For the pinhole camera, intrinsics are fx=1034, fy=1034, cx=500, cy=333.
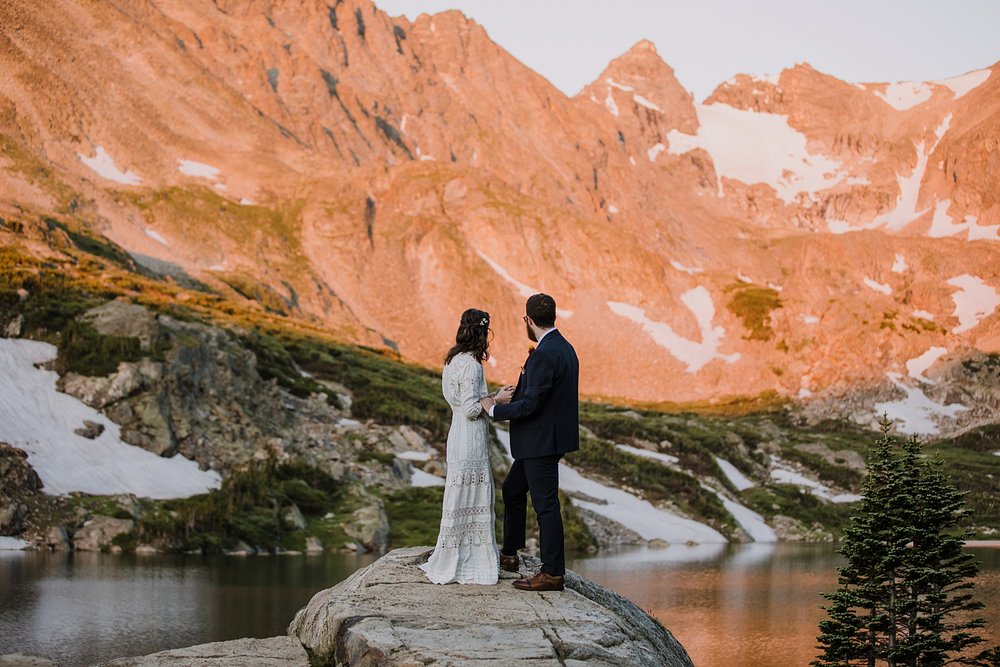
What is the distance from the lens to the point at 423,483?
9075 cm

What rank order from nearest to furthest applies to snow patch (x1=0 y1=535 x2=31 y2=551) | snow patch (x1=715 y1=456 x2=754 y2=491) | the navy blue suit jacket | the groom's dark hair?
the navy blue suit jacket → the groom's dark hair → snow patch (x1=0 y1=535 x2=31 y2=551) → snow patch (x1=715 y1=456 x2=754 y2=491)

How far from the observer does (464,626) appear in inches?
615

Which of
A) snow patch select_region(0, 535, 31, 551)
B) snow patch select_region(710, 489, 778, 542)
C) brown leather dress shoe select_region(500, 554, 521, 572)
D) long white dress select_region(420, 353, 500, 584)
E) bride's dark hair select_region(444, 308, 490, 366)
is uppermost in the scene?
bride's dark hair select_region(444, 308, 490, 366)

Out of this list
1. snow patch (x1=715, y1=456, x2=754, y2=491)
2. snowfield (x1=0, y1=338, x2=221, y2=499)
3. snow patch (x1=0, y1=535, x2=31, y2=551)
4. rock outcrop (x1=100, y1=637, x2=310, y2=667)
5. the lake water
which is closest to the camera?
rock outcrop (x1=100, y1=637, x2=310, y2=667)

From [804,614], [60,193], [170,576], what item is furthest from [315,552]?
[60,193]

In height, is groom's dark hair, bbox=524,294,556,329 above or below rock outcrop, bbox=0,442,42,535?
above

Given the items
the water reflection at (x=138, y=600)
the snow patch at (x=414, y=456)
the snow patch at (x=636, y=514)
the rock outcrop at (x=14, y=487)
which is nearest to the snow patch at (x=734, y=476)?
the snow patch at (x=636, y=514)

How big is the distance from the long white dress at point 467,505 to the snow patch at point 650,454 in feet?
443

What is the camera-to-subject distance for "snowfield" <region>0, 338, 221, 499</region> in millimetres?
63750

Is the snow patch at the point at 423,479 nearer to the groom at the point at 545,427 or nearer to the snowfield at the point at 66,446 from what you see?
the snowfield at the point at 66,446

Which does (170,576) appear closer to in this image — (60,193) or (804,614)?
(804,614)

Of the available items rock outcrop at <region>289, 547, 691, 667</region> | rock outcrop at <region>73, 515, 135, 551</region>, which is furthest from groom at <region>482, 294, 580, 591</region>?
rock outcrop at <region>73, 515, 135, 551</region>

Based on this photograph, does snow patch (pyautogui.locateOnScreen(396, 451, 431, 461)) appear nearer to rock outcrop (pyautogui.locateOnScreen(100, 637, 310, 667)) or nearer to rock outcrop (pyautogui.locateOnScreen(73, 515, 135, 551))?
rock outcrop (pyautogui.locateOnScreen(73, 515, 135, 551))

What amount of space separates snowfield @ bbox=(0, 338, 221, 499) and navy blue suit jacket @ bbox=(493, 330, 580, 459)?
172ft
